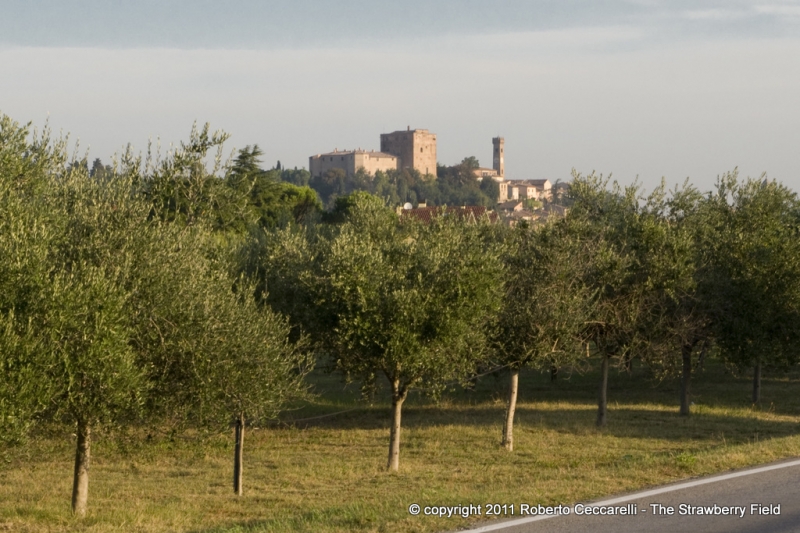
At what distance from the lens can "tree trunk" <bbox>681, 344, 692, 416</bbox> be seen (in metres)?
31.1

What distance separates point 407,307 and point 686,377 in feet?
48.7

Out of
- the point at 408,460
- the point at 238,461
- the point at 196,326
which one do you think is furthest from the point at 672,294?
the point at 196,326

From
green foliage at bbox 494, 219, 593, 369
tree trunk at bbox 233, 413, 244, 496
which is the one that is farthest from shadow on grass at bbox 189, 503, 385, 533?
green foliage at bbox 494, 219, 593, 369

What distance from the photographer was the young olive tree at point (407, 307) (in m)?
21.6

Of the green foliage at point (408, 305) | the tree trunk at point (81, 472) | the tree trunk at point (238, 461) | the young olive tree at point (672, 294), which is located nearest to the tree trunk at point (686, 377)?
the young olive tree at point (672, 294)

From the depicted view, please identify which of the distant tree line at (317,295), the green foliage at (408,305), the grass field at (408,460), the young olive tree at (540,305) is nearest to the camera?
the grass field at (408,460)

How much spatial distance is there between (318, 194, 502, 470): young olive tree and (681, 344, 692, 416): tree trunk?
11.4 metres

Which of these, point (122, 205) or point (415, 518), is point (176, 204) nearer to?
point (122, 205)

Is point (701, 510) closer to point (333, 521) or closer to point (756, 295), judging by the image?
point (333, 521)

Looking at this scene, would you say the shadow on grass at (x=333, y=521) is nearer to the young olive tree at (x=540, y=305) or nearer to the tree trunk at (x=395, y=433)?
the tree trunk at (x=395, y=433)

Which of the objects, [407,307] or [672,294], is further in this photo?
[672,294]

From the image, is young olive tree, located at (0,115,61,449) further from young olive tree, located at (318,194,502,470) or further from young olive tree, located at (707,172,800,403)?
young olive tree, located at (707,172,800,403)

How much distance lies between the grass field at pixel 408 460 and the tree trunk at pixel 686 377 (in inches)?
20.5

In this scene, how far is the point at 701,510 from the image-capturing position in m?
9.99
